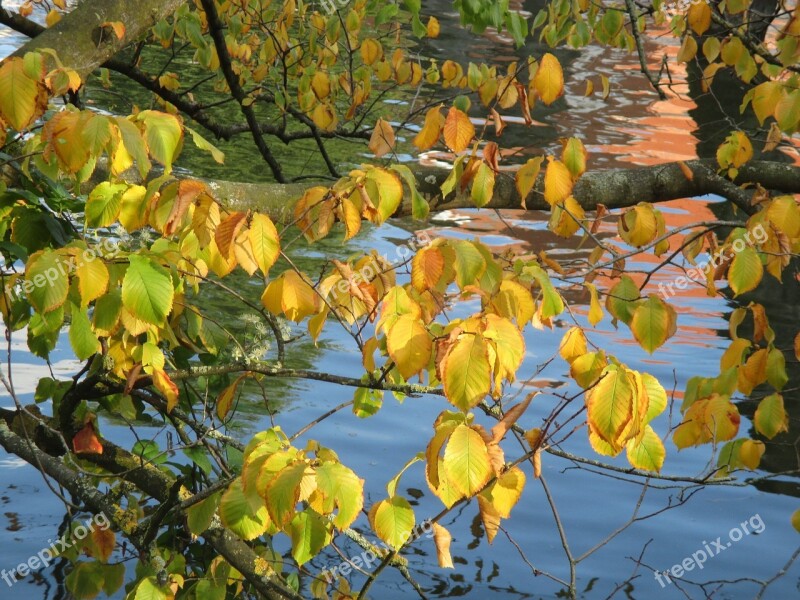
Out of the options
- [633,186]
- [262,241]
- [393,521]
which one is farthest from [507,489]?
[633,186]

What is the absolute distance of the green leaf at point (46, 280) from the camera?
2.50 meters

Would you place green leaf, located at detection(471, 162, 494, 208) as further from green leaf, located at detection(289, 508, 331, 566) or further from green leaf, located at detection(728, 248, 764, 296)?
green leaf, located at detection(289, 508, 331, 566)

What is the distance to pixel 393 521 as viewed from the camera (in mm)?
2779

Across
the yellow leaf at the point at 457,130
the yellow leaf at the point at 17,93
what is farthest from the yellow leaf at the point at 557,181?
the yellow leaf at the point at 17,93

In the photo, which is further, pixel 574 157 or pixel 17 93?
pixel 574 157

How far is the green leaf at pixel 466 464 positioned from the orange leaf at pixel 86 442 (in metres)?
1.98

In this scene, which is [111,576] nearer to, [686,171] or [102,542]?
[102,542]

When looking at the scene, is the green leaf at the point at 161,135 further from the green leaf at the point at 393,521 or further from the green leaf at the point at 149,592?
the green leaf at the point at 149,592

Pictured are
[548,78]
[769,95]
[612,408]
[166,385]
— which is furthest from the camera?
[769,95]

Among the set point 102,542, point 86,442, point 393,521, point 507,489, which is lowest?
point 102,542

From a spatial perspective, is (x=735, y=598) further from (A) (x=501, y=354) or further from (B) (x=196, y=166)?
(B) (x=196, y=166)

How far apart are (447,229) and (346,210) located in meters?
8.55

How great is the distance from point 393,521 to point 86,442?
1.63 m

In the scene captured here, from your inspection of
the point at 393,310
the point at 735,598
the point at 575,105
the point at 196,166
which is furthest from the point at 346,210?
the point at 575,105
